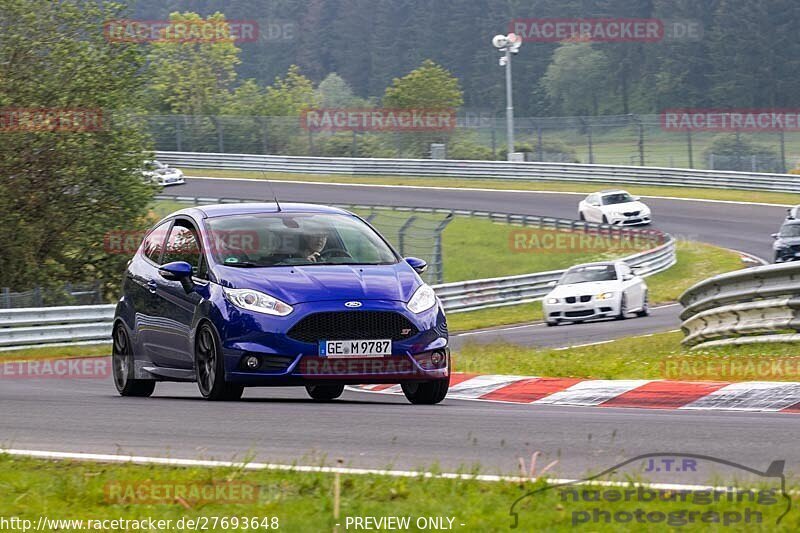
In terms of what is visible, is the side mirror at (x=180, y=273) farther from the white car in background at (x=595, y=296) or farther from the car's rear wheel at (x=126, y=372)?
the white car in background at (x=595, y=296)

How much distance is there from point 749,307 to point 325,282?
19.1 ft

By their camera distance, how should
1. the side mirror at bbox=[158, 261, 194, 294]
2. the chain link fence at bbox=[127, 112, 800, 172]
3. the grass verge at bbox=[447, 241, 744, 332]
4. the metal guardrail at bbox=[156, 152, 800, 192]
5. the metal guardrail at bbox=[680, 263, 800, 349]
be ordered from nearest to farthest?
the side mirror at bbox=[158, 261, 194, 294], the metal guardrail at bbox=[680, 263, 800, 349], the grass verge at bbox=[447, 241, 744, 332], the metal guardrail at bbox=[156, 152, 800, 192], the chain link fence at bbox=[127, 112, 800, 172]

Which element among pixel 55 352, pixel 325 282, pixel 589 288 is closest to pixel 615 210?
pixel 589 288

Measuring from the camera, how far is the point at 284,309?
9.32 metres

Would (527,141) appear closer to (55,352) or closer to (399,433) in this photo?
(55,352)

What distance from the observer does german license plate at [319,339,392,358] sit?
30.5ft

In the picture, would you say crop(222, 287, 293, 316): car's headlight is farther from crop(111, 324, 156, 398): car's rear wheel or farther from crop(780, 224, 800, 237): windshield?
crop(780, 224, 800, 237): windshield

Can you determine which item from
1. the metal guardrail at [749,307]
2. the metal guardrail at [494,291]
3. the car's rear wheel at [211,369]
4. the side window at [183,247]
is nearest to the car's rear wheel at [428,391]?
the car's rear wheel at [211,369]

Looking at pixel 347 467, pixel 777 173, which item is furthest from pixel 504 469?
pixel 777 173

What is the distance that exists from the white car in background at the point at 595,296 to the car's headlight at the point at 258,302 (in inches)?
680

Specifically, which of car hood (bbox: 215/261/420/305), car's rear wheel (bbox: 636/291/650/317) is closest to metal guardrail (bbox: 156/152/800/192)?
car's rear wheel (bbox: 636/291/650/317)

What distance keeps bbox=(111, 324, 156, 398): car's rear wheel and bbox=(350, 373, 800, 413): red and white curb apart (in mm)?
1947

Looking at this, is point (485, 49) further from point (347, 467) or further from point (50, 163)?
point (347, 467)

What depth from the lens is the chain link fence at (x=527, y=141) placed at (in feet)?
187
